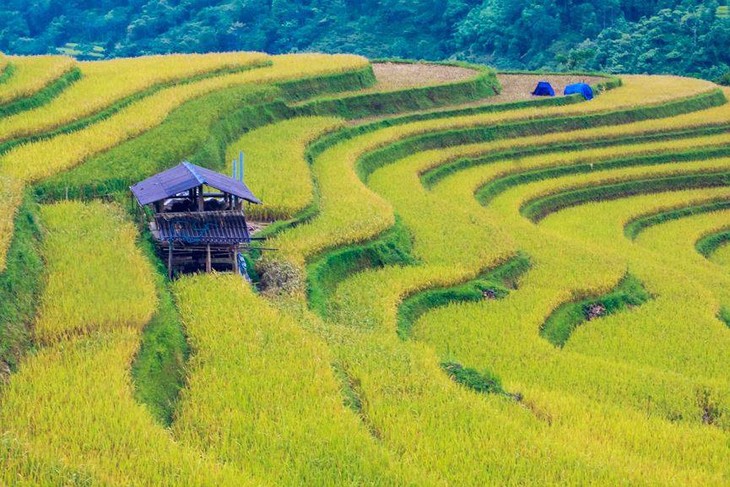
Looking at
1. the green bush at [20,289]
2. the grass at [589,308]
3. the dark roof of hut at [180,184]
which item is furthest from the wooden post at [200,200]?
the grass at [589,308]

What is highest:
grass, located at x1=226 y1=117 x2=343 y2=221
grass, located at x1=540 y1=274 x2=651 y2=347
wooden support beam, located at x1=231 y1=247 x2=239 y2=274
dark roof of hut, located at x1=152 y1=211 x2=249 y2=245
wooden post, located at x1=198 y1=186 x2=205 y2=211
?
grass, located at x1=226 y1=117 x2=343 y2=221

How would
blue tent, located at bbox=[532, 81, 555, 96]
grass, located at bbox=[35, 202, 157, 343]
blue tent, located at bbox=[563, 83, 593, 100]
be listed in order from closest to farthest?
1. grass, located at bbox=[35, 202, 157, 343]
2. blue tent, located at bbox=[532, 81, 555, 96]
3. blue tent, located at bbox=[563, 83, 593, 100]

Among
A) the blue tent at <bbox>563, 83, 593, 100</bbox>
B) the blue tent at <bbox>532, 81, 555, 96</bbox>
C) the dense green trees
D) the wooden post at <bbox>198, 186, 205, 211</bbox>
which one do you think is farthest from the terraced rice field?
the dense green trees

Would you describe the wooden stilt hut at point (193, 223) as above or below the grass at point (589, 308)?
above

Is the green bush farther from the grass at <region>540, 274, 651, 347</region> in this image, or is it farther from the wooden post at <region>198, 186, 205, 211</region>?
the grass at <region>540, 274, 651, 347</region>

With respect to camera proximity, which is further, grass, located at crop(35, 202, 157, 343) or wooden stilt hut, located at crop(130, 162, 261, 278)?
wooden stilt hut, located at crop(130, 162, 261, 278)

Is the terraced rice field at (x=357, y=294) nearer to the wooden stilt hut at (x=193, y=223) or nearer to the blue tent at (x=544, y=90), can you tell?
the wooden stilt hut at (x=193, y=223)

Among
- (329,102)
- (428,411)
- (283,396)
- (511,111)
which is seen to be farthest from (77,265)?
(511,111)
